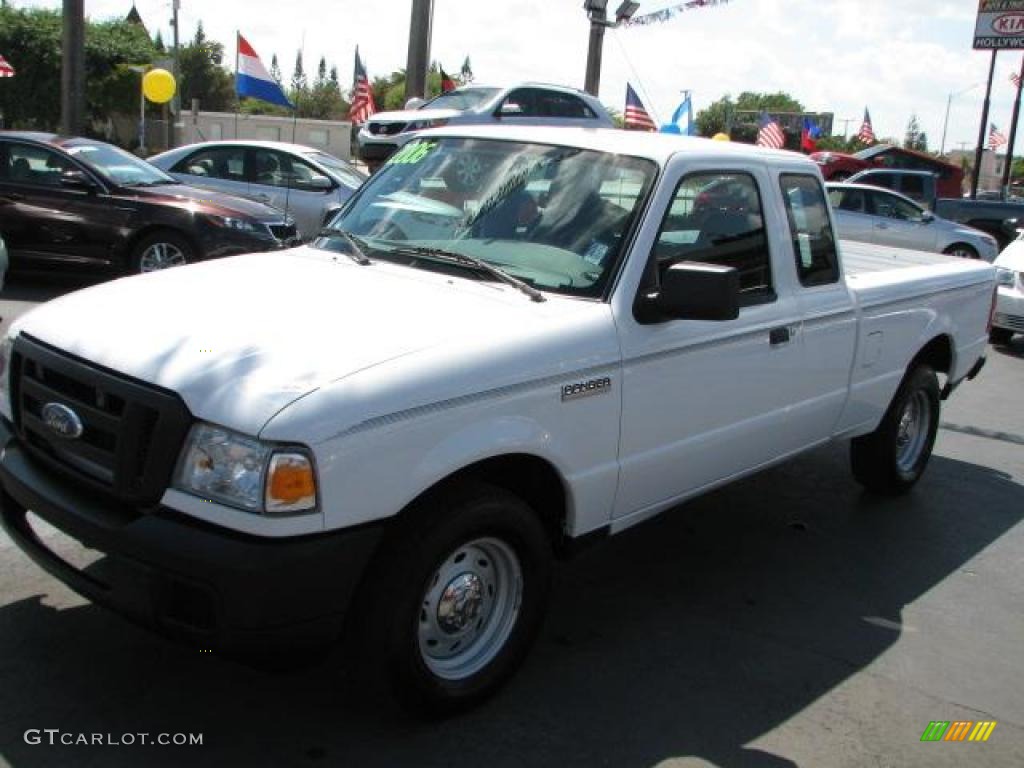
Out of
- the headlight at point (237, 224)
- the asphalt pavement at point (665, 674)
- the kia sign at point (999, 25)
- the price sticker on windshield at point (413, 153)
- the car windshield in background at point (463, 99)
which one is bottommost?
the asphalt pavement at point (665, 674)

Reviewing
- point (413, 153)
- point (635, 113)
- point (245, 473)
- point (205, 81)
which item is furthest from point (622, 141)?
point (205, 81)

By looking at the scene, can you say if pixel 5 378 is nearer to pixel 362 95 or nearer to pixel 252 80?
pixel 252 80

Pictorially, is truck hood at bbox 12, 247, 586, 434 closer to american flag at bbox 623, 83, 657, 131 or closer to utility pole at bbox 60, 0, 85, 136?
utility pole at bbox 60, 0, 85, 136

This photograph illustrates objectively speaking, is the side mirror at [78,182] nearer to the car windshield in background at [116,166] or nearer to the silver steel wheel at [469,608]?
the car windshield in background at [116,166]

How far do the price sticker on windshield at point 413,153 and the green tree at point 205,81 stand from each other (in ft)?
284

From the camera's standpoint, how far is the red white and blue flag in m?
17.8

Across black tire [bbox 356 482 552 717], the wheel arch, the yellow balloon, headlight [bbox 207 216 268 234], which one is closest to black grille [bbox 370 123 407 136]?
headlight [bbox 207 216 268 234]

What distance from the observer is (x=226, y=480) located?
2781mm

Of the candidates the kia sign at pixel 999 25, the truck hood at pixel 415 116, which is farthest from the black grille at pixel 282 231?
the kia sign at pixel 999 25

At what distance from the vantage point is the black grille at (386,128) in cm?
1516

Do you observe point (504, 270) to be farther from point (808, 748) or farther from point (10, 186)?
point (10, 186)

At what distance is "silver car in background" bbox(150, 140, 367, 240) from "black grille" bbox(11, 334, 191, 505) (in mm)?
9640

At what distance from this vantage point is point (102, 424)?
2986mm

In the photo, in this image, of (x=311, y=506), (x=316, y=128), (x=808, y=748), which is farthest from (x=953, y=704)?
(x=316, y=128)
